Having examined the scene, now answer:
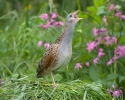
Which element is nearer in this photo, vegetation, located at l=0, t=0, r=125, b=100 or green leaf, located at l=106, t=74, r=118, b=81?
vegetation, located at l=0, t=0, r=125, b=100

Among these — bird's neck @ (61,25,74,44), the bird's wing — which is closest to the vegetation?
the bird's wing

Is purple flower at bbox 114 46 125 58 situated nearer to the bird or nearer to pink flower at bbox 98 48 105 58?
pink flower at bbox 98 48 105 58

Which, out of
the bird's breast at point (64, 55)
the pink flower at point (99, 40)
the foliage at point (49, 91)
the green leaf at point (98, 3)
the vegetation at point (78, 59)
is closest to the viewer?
the foliage at point (49, 91)

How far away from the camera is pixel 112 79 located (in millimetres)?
5836

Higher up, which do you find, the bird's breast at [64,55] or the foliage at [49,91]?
the bird's breast at [64,55]

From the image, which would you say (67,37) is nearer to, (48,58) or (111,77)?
(48,58)

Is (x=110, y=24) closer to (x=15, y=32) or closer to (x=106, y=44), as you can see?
(x=106, y=44)

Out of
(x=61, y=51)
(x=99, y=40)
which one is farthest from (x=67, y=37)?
(x=99, y=40)

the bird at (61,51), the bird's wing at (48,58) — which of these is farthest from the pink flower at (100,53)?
the bird's wing at (48,58)

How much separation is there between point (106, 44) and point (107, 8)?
42 cm

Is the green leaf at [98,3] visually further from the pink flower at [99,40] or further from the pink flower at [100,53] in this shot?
the pink flower at [100,53]

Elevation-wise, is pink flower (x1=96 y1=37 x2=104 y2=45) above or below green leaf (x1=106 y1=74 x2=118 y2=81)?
above

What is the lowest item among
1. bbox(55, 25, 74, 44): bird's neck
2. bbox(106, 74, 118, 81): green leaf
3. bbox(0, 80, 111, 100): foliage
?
bbox(106, 74, 118, 81): green leaf

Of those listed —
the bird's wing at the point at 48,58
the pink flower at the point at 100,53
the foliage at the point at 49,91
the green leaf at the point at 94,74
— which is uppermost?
the bird's wing at the point at 48,58
